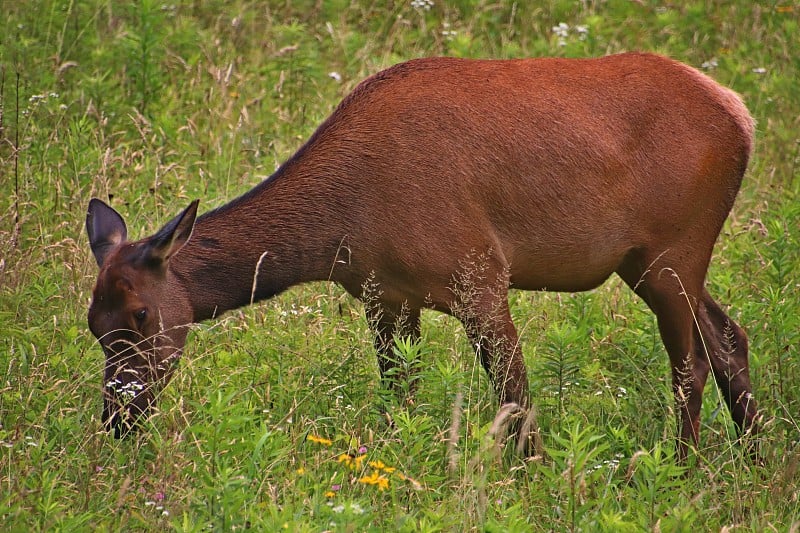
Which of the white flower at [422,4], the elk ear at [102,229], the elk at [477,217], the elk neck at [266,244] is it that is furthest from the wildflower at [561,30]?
the elk ear at [102,229]

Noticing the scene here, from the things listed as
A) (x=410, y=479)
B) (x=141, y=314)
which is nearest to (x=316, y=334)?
(x=141, y=314)

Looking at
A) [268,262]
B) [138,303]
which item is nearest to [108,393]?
[138,303]

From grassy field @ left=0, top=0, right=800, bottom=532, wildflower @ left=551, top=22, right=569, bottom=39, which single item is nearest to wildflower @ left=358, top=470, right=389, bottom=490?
grassy field @ left=0, top=0, right=800, bottom=532

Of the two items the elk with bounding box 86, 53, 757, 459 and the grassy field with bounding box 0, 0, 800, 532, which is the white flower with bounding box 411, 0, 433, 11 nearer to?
the grassy field with bounding box 0, 0, 800, 532

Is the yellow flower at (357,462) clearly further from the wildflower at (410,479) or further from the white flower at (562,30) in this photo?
the white flower at (562,30)

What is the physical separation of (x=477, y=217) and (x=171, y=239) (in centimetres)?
150

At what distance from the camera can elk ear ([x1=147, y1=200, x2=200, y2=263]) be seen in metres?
5.93

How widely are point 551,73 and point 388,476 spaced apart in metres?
2.39

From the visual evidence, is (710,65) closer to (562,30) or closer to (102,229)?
(562,30)

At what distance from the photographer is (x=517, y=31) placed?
1136 cm

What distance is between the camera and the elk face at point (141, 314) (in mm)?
5910

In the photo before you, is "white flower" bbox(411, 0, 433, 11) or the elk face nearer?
the elk face

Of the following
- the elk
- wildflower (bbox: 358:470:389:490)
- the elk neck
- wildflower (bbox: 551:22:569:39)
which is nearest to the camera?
wildflower (bbox: 358:470:389:490)

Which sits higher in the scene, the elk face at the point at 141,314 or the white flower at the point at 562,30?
the elk face at the point at 141,314
